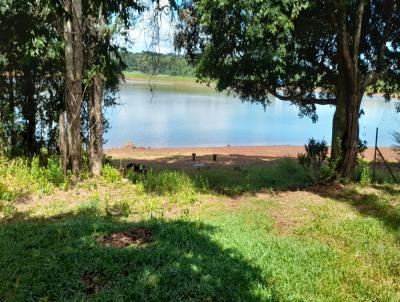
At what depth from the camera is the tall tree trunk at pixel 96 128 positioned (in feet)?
34.2

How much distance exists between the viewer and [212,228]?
6496 millimetres

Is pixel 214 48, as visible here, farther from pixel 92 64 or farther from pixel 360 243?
pixel 360 243

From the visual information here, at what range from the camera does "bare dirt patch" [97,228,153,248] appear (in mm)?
5574

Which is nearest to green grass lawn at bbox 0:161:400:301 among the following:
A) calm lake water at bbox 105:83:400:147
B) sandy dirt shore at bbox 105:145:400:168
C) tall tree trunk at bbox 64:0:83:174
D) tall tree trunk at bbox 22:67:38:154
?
tall tree trunk at bbox 64:0:83:174

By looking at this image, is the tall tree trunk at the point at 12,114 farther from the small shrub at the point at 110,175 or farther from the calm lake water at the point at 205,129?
the calm lake water at the point at 205,129

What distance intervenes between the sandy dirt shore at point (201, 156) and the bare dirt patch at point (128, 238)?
24.8 ft

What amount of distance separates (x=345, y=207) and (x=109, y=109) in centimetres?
800

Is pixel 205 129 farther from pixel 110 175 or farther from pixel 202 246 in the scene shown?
pixel 202 246

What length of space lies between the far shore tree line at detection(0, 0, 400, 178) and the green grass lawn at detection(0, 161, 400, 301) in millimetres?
1818

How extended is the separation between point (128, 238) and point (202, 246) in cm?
91

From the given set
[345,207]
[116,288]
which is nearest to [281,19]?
[345,207]

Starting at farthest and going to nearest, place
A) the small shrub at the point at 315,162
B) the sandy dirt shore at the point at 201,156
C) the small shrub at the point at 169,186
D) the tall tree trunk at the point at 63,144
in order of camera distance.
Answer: the sandy dirt shore at the point at 201,156
the small shrub at the point at 315,162
the tall tree trunk at the point at 63,144
the small shrub at the point at 169,186

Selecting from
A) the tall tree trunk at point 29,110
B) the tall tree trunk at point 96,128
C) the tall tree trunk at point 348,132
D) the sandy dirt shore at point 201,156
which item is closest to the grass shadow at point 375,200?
the tall tree trunk at point 348,132

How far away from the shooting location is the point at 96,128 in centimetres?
1069
